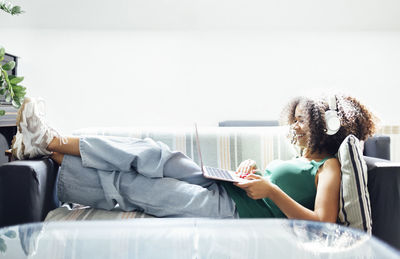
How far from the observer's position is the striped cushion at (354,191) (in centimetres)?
109

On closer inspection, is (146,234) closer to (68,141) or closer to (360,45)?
(68,141)

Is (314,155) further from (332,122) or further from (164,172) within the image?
(164,172)

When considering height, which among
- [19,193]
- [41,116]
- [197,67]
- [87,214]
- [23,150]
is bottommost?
[87,214]

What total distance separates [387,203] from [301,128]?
399 millimetres

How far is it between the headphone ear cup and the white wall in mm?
1941

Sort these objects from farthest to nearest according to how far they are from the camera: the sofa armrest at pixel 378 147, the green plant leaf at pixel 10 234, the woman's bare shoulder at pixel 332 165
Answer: the sofa armrest at pixel 378 147 < the woman's bare shoulder at pixel 332 165 < the green plant leaf at pixel 10 234

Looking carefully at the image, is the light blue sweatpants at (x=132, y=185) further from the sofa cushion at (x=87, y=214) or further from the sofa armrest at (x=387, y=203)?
the sofa armrest at (x=387, y=203)

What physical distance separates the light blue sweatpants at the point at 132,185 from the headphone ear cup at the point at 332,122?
43 cm

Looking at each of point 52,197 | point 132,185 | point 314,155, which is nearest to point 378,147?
point 314,155

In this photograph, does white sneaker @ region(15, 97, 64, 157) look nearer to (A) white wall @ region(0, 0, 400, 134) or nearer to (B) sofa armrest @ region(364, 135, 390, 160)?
(B) sofa armrest @ region(364, 135, 390, 160)

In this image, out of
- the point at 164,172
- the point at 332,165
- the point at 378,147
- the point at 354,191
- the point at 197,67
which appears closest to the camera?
the point at 354,191

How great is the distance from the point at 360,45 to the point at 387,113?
655mm

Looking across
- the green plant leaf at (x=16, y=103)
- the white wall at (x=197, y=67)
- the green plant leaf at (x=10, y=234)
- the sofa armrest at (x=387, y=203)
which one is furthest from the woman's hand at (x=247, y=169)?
the white wall at (x=197, y=67)

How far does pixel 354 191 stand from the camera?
3.60 ft
